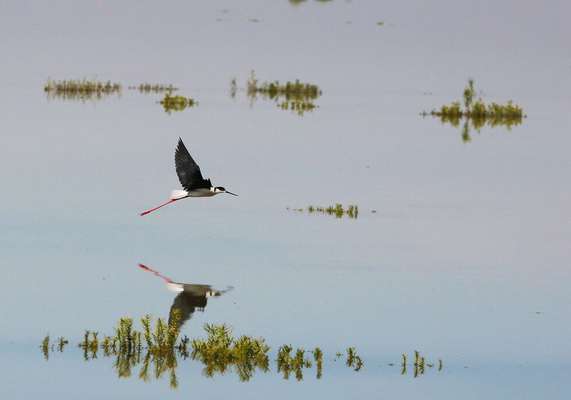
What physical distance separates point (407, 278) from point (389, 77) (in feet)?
78.3

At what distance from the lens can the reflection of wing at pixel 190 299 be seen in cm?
1150

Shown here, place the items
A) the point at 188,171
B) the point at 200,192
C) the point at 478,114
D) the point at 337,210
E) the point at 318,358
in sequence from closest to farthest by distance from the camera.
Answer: the point at 318,358
the point at 188,171
the point at 200,192
the point at 337,210
the point at 478,114

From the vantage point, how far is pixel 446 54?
142ft

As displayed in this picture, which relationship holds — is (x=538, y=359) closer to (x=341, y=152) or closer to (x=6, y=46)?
(x=341, y=152)

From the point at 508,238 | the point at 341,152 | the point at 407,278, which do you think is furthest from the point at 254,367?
the point at 341,152

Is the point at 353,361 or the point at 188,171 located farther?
the point at 188,171

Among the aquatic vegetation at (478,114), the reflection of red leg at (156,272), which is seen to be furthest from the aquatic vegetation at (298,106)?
the reflection of red leg at (156,272)

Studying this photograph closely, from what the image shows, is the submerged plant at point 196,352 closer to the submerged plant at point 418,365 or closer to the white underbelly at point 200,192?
the submerged plant at point 418,365

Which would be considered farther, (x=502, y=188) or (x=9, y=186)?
(x=502, y=188)

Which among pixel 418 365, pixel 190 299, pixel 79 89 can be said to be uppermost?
pixel 79 89

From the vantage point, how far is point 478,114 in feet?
96.9

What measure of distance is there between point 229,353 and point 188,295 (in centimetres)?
185

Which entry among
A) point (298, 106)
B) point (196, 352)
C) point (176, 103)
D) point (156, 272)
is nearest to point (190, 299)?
point (156, 272)

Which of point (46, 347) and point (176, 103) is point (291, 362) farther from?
point (176, 103)
